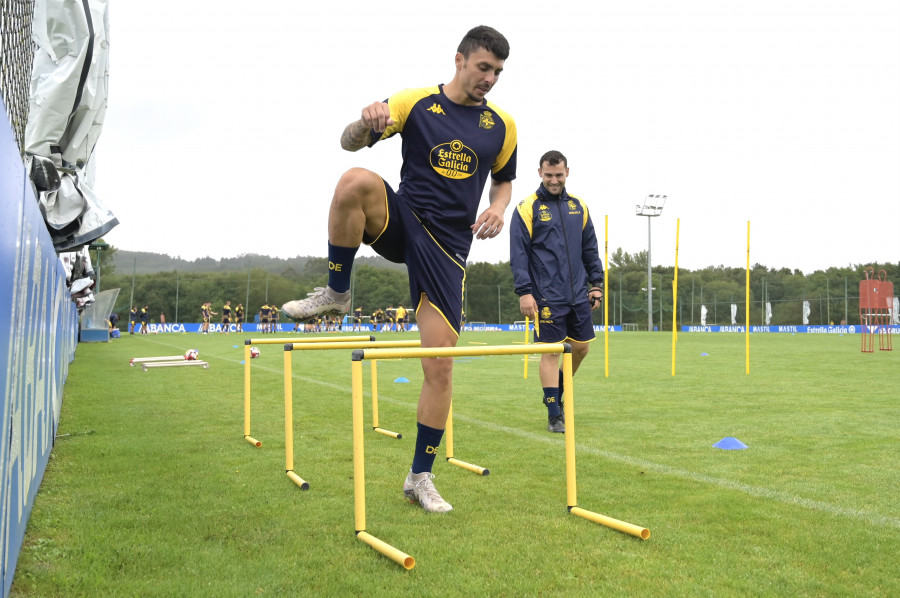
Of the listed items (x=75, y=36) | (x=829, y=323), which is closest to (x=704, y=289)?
(x=829, y=323)

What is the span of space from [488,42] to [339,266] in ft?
4.13

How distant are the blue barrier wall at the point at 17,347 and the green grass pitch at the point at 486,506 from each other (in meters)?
0.23

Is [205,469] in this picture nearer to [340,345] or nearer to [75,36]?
[340,345]

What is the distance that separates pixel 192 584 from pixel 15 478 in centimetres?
71

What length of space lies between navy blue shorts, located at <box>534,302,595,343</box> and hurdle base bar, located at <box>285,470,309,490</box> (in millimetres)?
2546

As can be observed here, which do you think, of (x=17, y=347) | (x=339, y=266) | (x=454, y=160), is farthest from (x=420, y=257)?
(x=17, y=347)

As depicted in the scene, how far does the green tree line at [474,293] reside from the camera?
40594 millimetres

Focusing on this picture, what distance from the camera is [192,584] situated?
2.14 meters

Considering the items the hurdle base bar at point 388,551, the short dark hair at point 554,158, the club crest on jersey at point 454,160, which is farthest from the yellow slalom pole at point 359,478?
the short dark hair at point 554,158

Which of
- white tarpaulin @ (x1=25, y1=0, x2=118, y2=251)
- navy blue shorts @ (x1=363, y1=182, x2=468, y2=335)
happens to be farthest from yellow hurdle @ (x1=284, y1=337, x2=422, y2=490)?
white tarpaulin @ (x1=25, y1=0, x2=118, y2=251)

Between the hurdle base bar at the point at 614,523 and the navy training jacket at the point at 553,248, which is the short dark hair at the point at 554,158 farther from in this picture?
the hurdle base bar at the point at 614,523

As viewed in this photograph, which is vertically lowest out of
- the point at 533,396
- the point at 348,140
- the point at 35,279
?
the point at 533,396

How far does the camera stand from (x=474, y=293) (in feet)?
168

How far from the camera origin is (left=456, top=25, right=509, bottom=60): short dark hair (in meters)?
3.00
